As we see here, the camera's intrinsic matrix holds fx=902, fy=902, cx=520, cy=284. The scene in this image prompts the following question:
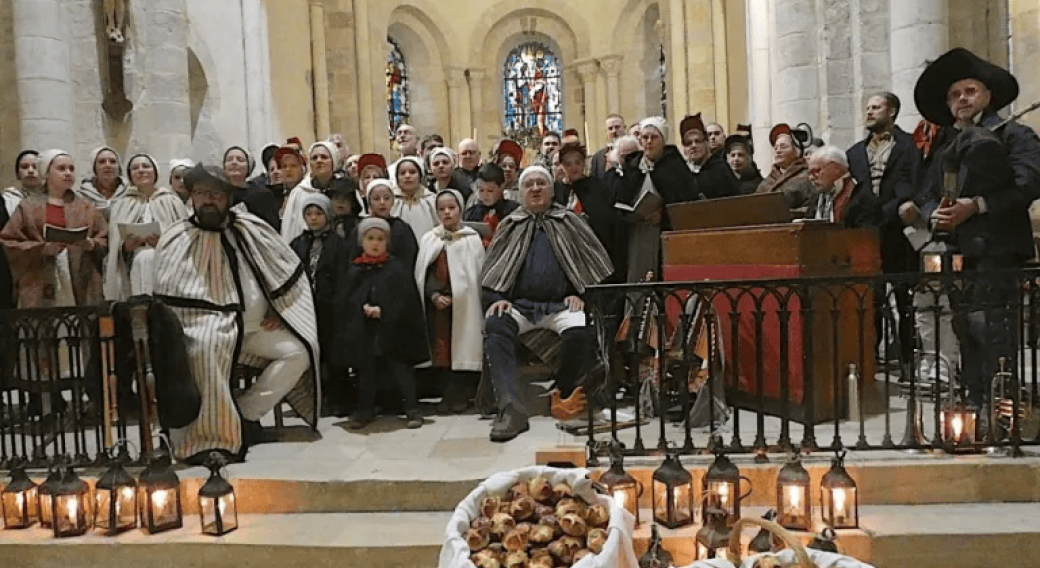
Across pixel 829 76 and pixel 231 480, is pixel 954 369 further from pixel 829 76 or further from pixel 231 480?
pixel 829 76

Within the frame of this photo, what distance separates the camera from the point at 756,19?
10688 millimetres

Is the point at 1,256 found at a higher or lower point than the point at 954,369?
higher

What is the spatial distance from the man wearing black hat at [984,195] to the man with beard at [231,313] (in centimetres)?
372

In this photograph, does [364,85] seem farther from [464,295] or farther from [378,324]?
[378,324]

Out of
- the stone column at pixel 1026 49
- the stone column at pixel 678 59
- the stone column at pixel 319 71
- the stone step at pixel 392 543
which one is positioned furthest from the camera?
the stone column at pixel 678 59

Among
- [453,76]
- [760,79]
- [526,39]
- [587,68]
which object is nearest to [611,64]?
[587,68]

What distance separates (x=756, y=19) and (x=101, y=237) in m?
7.74

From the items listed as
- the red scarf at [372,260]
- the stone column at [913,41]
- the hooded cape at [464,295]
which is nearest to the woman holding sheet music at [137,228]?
the red scarf at [372,260]

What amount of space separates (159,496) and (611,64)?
15.3m

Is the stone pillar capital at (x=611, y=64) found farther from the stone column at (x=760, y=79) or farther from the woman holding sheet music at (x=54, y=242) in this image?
the woman holding sheet music at (x=54, y=242)

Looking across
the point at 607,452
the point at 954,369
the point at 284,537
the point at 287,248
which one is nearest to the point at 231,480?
the point at 284,537

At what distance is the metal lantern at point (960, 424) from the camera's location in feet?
14.9

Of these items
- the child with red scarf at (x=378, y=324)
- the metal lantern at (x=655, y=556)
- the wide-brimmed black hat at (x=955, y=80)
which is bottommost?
the metal lantern at (x=655, y=556)

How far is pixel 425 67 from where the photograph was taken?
18625mm
